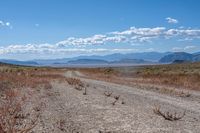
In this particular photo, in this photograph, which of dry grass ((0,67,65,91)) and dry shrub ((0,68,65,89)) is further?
dry shrub ((0,68,65,89))

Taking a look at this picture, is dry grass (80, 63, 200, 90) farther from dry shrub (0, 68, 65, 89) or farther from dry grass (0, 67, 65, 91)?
dry shrub (0, 68, 65, 89)

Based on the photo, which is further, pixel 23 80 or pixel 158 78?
pixel 158 78

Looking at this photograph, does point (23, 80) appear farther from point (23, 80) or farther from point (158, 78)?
point (158, 78)

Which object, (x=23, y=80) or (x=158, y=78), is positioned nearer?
(x=23, y=80)

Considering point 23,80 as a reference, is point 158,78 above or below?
below

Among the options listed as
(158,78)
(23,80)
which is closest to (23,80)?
(23,80)

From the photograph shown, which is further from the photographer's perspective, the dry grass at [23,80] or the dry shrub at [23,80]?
the dry shrub at [23,80]

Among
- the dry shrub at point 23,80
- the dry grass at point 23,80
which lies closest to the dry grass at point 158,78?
the dry grass at point 23,80

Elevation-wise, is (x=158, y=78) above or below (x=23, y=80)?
below

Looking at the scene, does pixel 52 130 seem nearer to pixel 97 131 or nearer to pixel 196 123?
pixel 97 131

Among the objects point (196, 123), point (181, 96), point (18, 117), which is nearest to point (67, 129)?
point (18, 117)

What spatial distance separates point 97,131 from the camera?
11.6 metres

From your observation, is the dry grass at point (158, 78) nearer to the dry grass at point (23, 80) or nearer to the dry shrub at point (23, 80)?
the dry grass at point (23, 80)

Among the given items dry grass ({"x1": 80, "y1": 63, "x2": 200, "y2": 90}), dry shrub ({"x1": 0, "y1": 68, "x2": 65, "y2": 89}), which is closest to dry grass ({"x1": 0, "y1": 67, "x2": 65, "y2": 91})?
dry shrub ({"x1": 0, "y1": 68, "x2": 65, "y2": 89})
